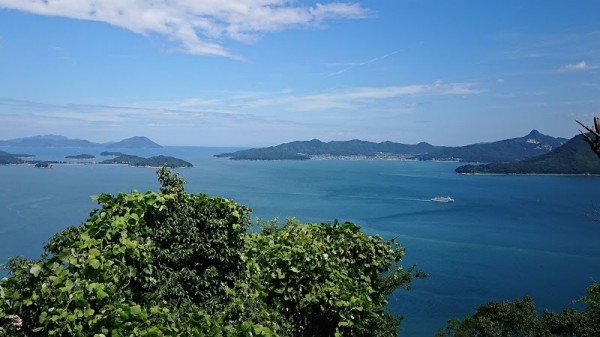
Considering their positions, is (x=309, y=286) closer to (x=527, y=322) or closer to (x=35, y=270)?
(x=35, y=270)

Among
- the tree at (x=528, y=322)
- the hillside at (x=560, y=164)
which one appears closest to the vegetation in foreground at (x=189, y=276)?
the tree at (x=528, y=322)

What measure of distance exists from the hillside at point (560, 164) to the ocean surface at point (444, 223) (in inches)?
661

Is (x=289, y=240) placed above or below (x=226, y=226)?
below

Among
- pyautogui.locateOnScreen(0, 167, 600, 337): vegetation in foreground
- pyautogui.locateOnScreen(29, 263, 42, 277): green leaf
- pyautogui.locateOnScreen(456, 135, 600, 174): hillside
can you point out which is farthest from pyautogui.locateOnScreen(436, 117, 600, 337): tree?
pyautogui.locateOnScreen(456, 135, 600, 174): hillside

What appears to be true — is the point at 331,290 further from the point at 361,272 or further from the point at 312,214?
the point at 312,214

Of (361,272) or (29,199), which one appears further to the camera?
(29,199)

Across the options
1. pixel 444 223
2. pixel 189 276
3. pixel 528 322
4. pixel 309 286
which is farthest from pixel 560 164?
pixel 189 276

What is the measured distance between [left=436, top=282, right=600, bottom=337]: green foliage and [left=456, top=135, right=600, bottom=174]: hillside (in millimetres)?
136698

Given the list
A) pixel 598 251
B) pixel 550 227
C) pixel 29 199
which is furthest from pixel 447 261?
pixel 29 199

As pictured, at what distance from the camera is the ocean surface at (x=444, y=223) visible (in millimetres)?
43875

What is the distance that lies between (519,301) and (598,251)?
46368 mm

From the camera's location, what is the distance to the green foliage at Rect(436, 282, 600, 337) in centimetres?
1689

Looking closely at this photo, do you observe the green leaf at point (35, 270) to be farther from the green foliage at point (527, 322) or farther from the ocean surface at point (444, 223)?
the green foliage at point (527, 322)

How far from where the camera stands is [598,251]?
57500mm
